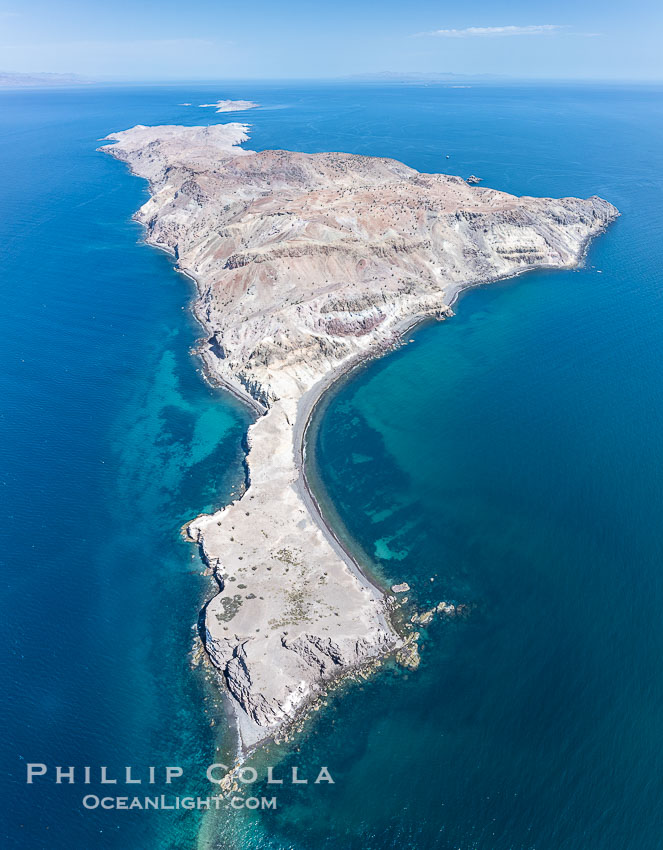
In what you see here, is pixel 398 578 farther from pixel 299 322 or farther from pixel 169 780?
pixel 299 322

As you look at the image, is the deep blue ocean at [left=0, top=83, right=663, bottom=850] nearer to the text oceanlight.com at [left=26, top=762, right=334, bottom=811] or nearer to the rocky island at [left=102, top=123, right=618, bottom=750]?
the text oceanlight.com at [left=26, top=762, right=334, bottom=811]

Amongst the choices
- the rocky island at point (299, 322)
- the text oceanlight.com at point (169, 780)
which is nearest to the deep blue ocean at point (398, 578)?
the text oceanlight.com at point (169, 780)

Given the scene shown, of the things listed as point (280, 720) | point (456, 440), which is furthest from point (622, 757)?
point (456, 440)

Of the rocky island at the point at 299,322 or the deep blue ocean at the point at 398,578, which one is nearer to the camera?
the deep blue ocean at the point at 398,578

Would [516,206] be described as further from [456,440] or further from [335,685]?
[335,685]

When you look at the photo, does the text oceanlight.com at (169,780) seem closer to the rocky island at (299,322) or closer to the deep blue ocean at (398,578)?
the deep blue ocean at (398,578)

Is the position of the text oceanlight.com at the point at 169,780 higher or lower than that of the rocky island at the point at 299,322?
lower
